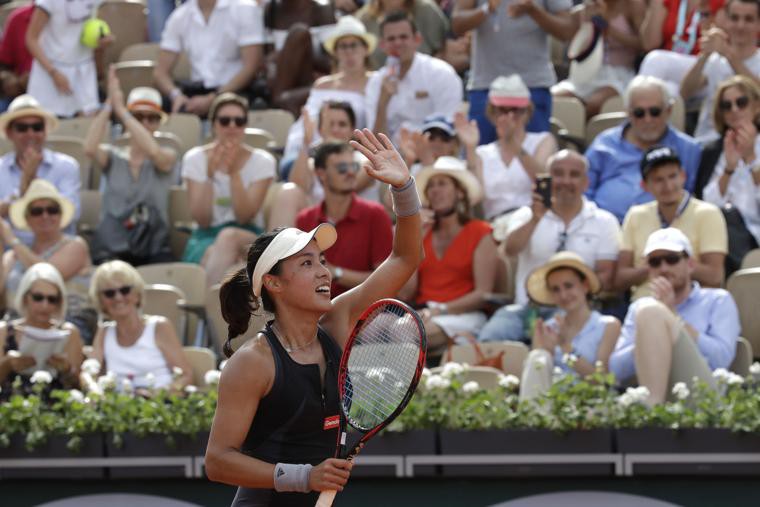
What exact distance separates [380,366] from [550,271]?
3.54m

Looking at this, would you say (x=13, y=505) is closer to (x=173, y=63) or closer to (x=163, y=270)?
(x=163, y=270)

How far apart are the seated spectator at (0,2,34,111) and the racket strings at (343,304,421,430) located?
25.6ft

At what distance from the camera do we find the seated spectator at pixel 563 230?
25.8 feet

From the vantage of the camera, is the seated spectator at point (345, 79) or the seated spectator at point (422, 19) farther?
the seated spectator at point (422, 19)

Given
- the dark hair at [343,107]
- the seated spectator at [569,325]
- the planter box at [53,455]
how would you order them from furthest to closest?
the dark hair at [343,107] < the seated spectator at [569,325] < the planter box at [53,455]

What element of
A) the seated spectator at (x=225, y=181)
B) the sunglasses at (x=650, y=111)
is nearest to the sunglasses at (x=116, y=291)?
the seated spectator at (x=225, y=181)

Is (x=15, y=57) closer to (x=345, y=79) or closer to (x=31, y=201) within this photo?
(x=31, y=201)

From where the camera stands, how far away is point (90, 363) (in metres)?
7.29

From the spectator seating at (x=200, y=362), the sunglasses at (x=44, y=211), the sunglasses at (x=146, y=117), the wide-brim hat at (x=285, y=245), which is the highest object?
the wide-brim hat at (x=285, y=245)

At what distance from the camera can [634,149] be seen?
8.56m

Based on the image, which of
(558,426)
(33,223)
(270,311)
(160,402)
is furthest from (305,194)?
(270,311)

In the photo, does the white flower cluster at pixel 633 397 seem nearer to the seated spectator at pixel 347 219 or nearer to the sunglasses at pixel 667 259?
the sunglasses at pixel 667 259

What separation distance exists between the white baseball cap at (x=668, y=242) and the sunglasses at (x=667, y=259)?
0.03 m

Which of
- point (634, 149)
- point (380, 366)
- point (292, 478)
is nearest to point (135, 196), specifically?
point (634, 149)
